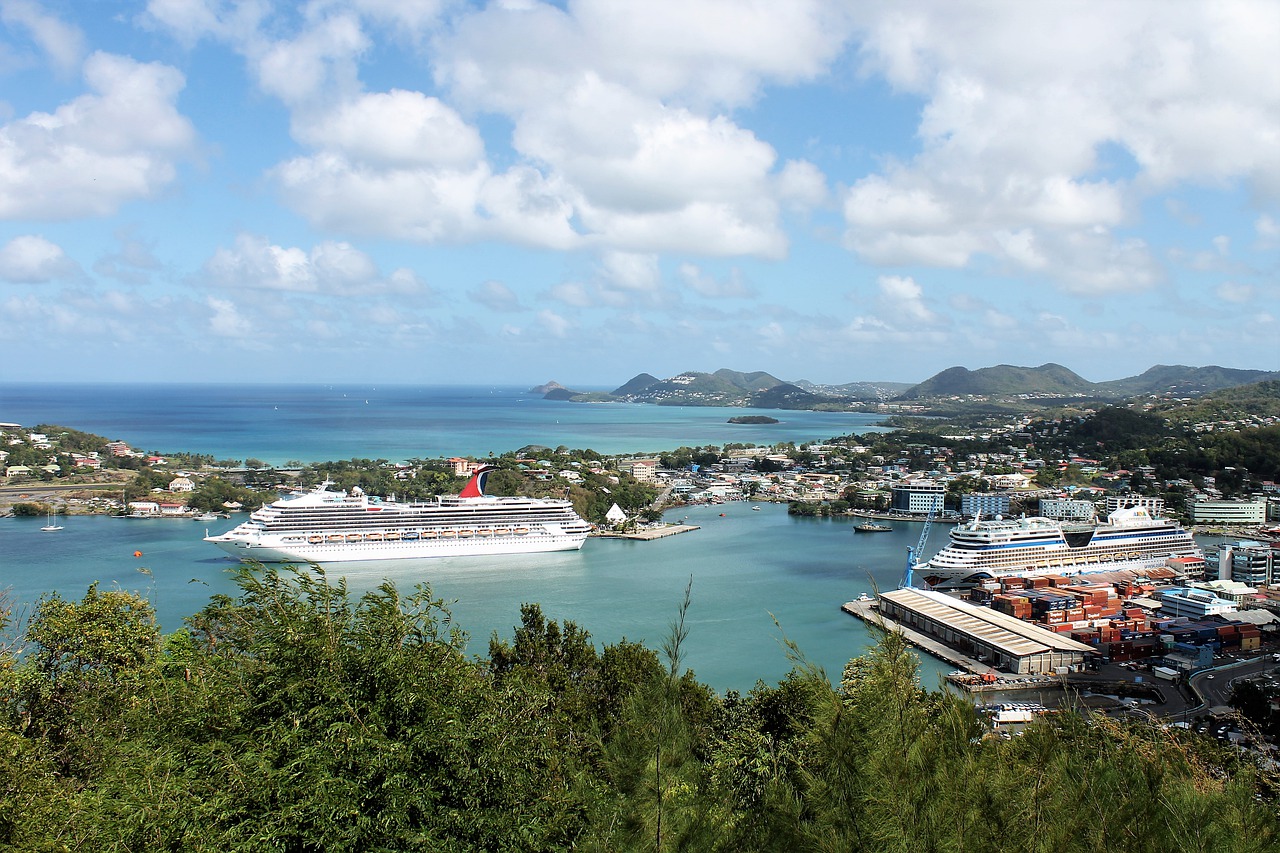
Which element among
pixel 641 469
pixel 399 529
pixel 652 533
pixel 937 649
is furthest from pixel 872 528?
pixel 399 529

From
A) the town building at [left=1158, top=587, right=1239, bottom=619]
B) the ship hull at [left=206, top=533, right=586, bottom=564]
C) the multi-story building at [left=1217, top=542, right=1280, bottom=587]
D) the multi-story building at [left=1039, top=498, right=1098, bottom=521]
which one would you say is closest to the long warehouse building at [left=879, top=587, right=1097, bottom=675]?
the town building at [left=1158, top=587, right=1239, bottom=619]

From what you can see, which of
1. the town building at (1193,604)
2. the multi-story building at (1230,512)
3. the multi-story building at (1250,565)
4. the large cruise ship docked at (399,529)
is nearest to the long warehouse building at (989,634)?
the town building at (1193,604)

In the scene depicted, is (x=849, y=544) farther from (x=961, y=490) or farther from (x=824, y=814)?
(x=824, y=814)

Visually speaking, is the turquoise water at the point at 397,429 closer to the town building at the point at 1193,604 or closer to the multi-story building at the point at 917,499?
the multi-story building at the point at 917,499

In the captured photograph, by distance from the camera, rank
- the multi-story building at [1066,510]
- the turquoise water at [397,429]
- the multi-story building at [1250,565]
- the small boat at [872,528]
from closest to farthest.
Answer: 1. the multi-story building at [1250,565]
2. the small boat at [872,528]
3. the multi-story building at [1066,510]
4. the turquoise water at [397,429]

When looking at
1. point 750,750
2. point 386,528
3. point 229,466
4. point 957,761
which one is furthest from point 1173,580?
point 229,466

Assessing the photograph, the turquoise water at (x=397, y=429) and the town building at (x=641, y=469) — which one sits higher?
the turquoise water at (x=397, y=429)

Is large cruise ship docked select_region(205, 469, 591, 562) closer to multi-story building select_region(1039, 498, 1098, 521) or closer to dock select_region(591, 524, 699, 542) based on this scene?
dock select_region(591, 524, 699, 542)

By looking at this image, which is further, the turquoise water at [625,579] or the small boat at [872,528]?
the small boat at [872,528]

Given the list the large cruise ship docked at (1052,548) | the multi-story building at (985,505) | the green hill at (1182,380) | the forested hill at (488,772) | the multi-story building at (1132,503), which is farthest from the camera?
the green hill at (1182,380)
